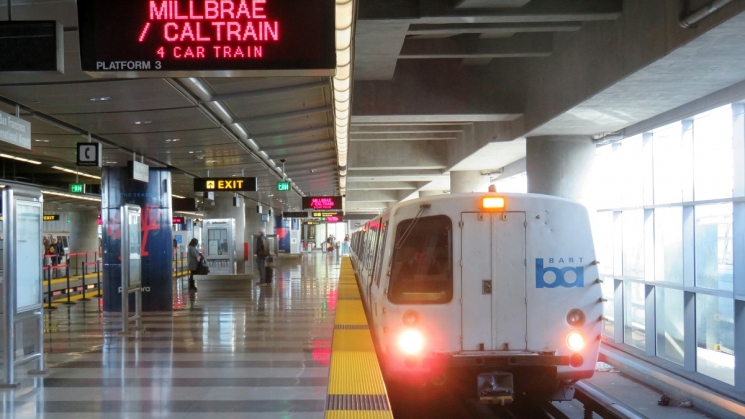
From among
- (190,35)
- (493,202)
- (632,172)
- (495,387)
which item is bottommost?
(495,387)

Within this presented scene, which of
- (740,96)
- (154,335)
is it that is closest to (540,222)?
(740,96)

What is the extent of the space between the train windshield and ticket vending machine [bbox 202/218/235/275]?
752 inches

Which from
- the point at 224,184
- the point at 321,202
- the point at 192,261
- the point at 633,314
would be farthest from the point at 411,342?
the point at 321,202

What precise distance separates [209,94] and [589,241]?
5391 mm

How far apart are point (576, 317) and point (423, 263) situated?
1720 millimetres

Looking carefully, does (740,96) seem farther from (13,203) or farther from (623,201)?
(13,203)

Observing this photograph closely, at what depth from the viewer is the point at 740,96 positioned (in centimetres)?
953

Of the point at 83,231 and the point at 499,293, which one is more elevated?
the point at 83,231

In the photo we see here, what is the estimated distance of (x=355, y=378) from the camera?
21.0 feet

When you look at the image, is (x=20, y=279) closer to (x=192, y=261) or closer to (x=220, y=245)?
(x=192, y=261)

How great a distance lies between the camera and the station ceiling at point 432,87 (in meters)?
7.77

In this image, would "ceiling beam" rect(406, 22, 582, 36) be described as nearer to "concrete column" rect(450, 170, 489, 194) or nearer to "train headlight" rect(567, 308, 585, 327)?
"train headlight" rect(567, 308, 585, 327)

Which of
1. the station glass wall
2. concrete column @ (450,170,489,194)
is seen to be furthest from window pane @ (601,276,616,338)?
concrete column @ (450,170,489,194)

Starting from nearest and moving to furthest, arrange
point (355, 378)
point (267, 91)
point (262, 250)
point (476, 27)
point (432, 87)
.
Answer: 1. point (355, 378)
2. point (476, 27)
3. point (267, 91)
4. point (432, 87)
5. point (262, 250)
